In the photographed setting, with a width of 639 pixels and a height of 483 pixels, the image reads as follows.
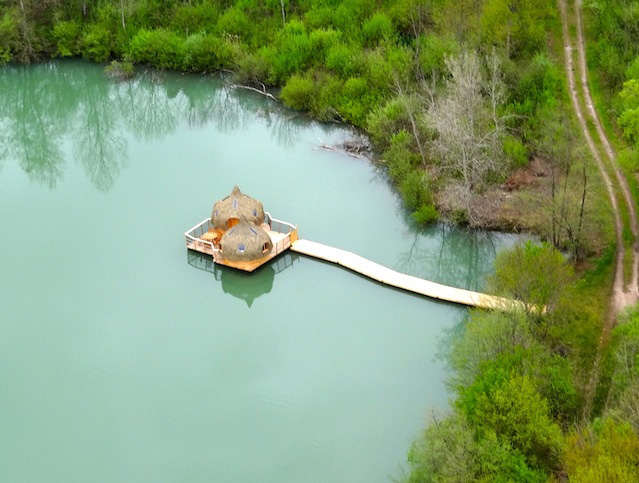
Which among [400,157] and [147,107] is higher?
[400,157]

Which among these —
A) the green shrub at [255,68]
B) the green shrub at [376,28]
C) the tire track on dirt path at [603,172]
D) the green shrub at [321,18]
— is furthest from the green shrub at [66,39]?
the tire track on dirt path at [603,172]

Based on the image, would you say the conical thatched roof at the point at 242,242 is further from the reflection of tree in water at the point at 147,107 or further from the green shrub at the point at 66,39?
the green shrub at the point at 66,39

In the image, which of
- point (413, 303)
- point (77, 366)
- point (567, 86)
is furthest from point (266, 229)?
point (567, 86)

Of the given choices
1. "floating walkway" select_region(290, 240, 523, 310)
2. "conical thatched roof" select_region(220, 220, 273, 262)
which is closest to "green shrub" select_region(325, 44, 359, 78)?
"floating walkway" select_region(290, 240, 523, 310)

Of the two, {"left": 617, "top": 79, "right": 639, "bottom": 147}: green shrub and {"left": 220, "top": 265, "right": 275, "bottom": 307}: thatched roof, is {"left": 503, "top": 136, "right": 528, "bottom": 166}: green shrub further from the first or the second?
{"left": 220, "top": 265, "right": 275, "bottom": 307}: thatched roof

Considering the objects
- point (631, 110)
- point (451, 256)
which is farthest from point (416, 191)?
point (631, 110)

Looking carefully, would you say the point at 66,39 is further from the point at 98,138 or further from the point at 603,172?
the point at 603,172

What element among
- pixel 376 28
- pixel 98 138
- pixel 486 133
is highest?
pixel 376 28
